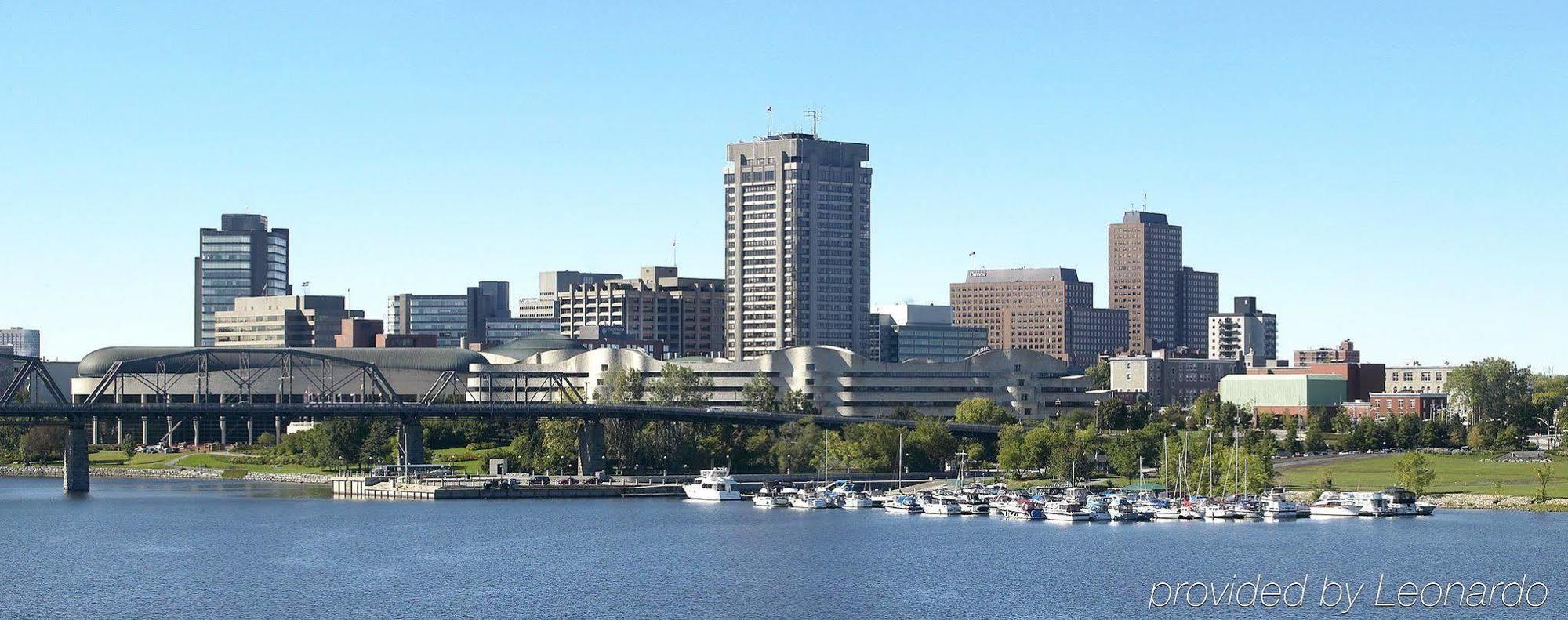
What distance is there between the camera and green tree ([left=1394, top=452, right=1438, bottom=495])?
184 metres

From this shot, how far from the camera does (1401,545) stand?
14550cm

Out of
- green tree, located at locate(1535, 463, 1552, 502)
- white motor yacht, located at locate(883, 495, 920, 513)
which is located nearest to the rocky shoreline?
green tree, located at locate(1535, 463, 1552, 502)

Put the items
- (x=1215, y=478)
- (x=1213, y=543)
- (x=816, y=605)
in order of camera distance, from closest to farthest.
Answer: (x=816, y=605)
(x=1213, y=543)
(x=1215, y=478)

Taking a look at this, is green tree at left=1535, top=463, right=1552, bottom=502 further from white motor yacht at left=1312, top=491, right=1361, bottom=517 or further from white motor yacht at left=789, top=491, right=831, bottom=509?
white motor yacht at left=789, top=491, right=831, bottom=509

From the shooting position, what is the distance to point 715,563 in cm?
13688

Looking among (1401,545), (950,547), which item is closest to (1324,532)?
(1401,545)

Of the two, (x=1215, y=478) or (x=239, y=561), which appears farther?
(x=1215, y=478)

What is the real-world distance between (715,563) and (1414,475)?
75.9 metres

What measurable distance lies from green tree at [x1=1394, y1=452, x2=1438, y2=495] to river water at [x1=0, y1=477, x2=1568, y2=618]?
27.0ft

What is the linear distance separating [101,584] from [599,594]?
2879cm

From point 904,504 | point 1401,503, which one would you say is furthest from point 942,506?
point 1401,503

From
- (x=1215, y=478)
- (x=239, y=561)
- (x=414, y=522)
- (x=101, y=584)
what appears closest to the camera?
(x=101, y=584)

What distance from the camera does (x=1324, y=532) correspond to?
158 metres

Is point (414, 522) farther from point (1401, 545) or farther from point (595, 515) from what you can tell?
point (1401, 545)
